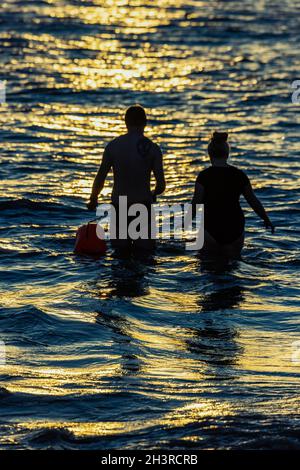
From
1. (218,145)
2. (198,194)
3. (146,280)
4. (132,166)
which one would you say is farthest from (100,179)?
(218,145)

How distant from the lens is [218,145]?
11539 millimetres

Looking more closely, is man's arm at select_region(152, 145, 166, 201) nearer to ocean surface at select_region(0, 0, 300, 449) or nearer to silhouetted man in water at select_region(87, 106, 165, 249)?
silhouetted man in water at select_region(87, 106, 165, 249)

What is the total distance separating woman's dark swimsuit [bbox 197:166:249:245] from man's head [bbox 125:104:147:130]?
914mm

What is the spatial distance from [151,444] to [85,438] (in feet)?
1.50

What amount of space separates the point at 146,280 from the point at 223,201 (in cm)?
130

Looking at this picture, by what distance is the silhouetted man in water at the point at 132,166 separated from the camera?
11.9m

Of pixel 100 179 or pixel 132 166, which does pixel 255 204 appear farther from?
pixel 100 179

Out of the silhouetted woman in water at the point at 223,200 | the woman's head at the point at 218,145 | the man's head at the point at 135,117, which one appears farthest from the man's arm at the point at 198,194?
the man's head at the point at 135,117

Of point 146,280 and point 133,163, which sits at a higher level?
point 133,163

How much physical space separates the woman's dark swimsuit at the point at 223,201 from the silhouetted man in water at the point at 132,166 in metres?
0.55

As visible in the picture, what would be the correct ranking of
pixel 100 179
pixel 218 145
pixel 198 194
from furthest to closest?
1. pixel 100 179
2. pixel 198 194
3. pixel 218 145

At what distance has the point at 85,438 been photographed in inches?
267

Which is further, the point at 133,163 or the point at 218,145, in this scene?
the point at 133,163

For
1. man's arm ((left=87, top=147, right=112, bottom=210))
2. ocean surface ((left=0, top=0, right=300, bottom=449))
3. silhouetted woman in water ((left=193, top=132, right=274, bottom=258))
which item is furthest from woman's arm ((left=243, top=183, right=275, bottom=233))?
man's arm ((left=87, top=147, right=112, bottom=210))
